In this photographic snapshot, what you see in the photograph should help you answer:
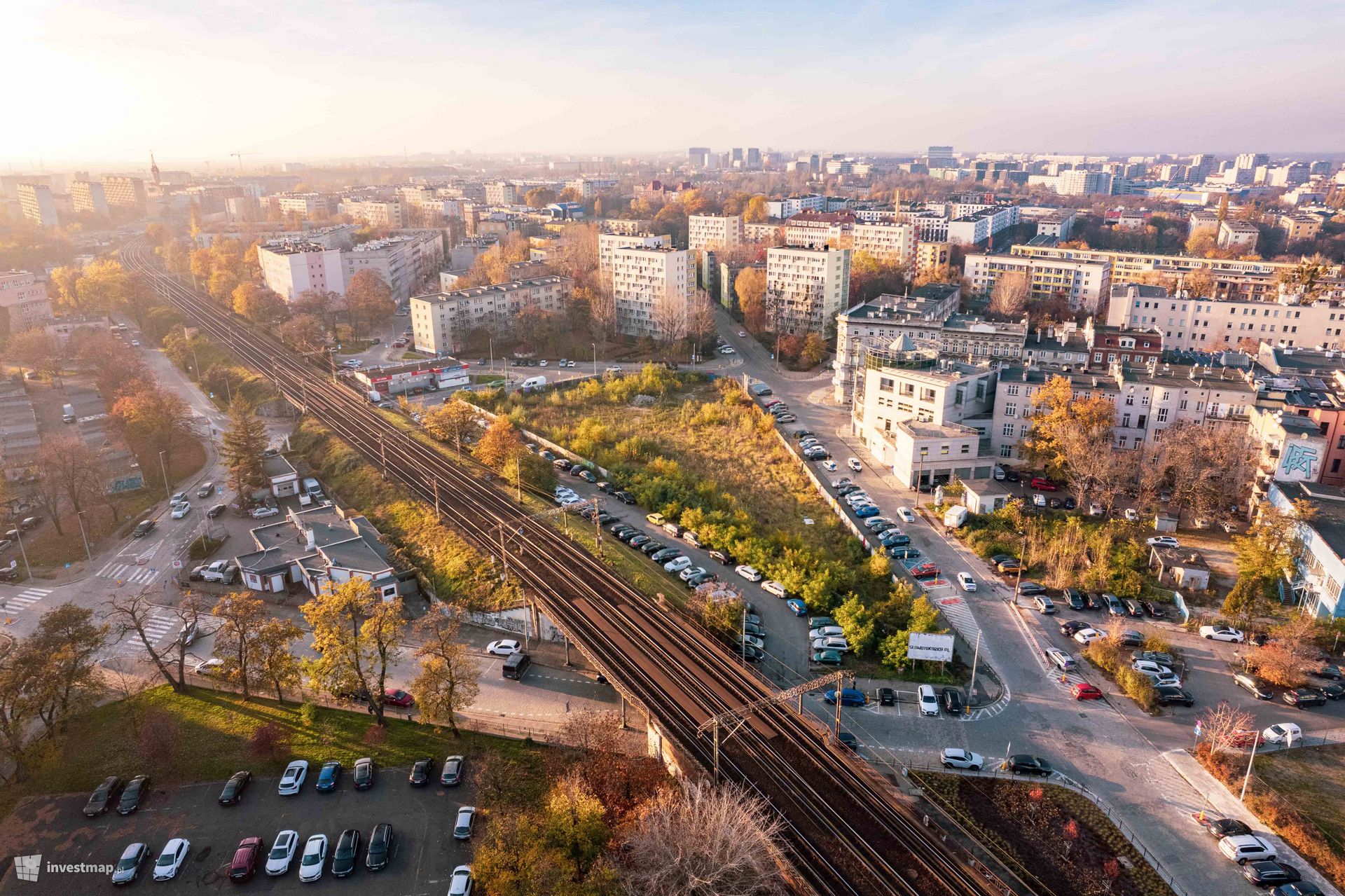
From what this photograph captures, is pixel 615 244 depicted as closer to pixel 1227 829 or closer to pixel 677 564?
pixel 677 564

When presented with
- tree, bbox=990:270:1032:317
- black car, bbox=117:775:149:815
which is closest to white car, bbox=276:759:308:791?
black car, bbox=117:775:149:815

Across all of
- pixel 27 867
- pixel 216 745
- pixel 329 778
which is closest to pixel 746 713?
pixel 329 778

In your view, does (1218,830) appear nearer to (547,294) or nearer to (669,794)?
(669,794)

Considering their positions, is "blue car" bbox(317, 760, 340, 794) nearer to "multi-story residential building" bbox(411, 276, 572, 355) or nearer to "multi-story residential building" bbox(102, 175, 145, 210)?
"multi-story residential building" bbox(411, 276, 572, 355)

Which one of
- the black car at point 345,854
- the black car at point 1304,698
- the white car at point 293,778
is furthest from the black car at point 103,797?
the black car at point 1304,698

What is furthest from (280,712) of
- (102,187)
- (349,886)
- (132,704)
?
(102,187)

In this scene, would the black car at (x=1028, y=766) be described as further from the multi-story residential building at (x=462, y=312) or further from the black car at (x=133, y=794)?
the multi-story residential building at (x=462, y=312)
